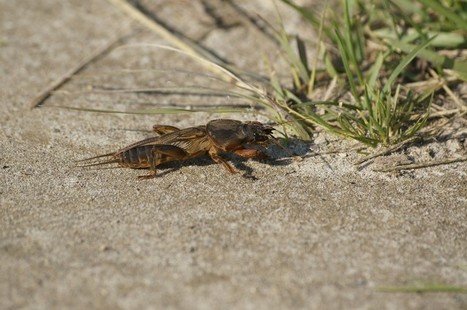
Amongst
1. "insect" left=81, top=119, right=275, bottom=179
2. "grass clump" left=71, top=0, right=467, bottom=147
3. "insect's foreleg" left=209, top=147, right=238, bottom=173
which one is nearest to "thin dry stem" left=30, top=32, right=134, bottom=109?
"grass clump" left=71, top=0, right=467, bottom=147

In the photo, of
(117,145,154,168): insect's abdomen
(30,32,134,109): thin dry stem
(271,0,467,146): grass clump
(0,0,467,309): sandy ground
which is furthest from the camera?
(30,32,134,109): thin dry stem

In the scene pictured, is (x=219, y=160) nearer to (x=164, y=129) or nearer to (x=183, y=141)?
(x=183, y=141)

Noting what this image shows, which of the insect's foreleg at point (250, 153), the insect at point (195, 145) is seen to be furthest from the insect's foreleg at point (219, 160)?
the insect's foreleg at point (250, 153)

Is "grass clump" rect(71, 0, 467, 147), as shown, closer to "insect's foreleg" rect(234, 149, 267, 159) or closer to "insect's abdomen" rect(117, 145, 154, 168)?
"insect's foreleg" rect(234, 149, 267, 159)

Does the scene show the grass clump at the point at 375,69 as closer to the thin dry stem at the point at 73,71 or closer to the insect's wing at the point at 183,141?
the insect's wing at the point at 183,141

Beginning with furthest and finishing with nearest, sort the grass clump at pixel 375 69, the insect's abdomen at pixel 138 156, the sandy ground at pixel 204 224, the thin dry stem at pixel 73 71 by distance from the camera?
the thin dry stem at pixel 73 71, the grass clump at pixel 375 69, the insect's abdomen at pixel 138 156, the sandy ground at pixel 204 224

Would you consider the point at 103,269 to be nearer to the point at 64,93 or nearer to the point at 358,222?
the point at 358,222
